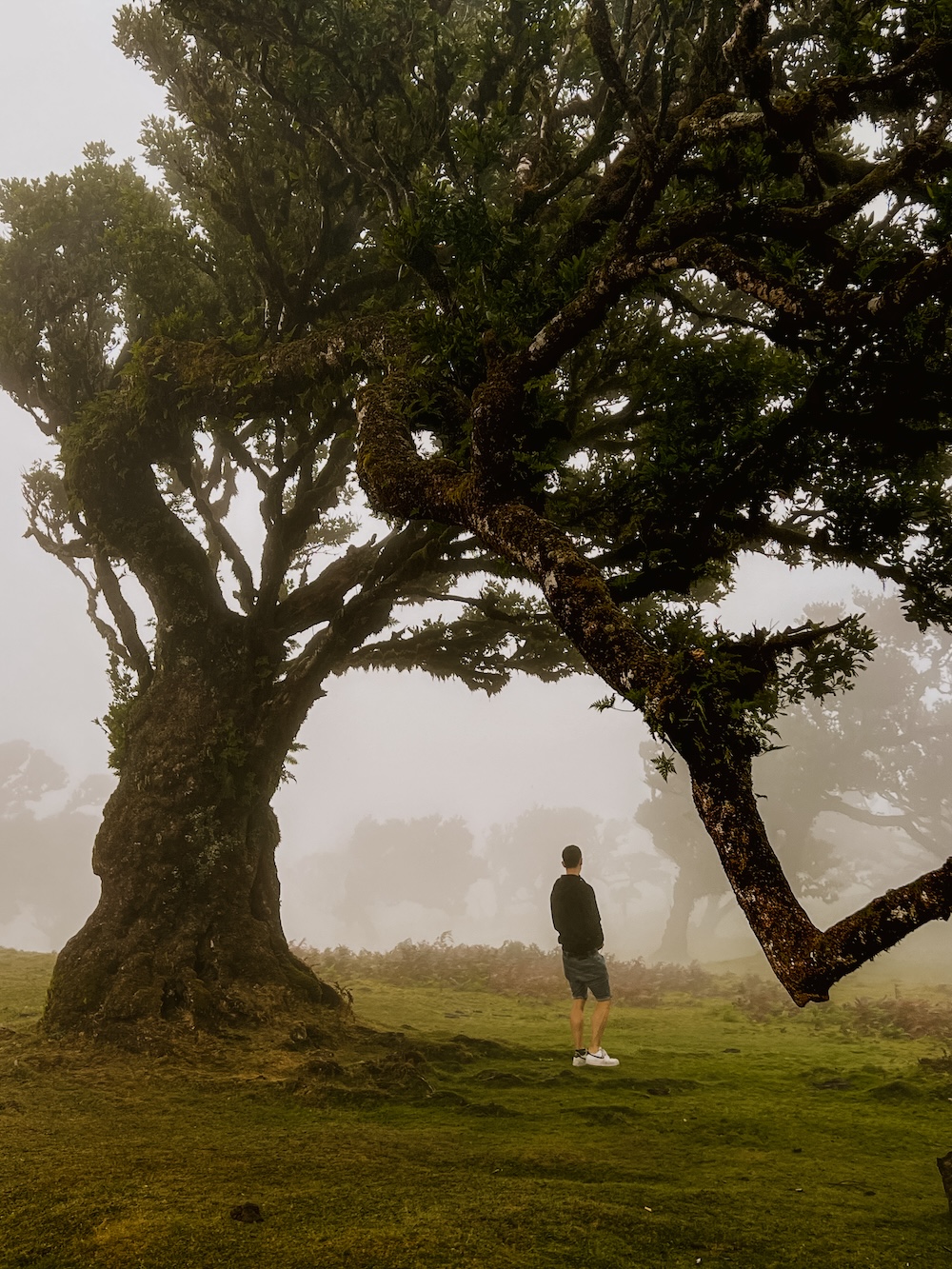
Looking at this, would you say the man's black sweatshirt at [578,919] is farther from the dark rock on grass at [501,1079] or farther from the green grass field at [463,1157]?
the dark rock on grass at [501,1079]

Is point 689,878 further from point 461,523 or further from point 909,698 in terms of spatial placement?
point 461,523

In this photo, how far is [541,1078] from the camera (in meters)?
7.73

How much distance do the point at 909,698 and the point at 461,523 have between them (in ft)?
160

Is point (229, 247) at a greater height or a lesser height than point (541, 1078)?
greater

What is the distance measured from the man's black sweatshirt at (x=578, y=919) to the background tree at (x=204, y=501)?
13.5 feet

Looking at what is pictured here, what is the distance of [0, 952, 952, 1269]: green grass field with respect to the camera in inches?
134

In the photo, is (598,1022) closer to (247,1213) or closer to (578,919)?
(578,919)

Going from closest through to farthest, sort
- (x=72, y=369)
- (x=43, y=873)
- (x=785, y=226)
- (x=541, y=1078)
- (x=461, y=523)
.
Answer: (x=785, y=226)
(x=461, y=523)
(x=541, y=1078)
(x=72, y=369)
(x=43, y=873)

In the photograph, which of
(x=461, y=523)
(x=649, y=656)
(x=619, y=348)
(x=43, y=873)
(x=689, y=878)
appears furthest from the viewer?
(x=43, y=873)

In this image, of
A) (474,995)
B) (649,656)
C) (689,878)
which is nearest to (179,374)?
(649,656)

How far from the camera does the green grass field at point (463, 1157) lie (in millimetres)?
3398

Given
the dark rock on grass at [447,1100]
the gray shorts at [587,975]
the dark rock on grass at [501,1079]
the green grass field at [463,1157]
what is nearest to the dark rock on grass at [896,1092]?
the green grass field at [463,1157]

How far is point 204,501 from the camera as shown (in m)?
13.3

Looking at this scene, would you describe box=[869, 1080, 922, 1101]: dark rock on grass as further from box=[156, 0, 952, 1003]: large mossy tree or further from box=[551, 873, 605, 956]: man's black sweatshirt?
box=[156, 0, 952, 1003]: large mossy tree
